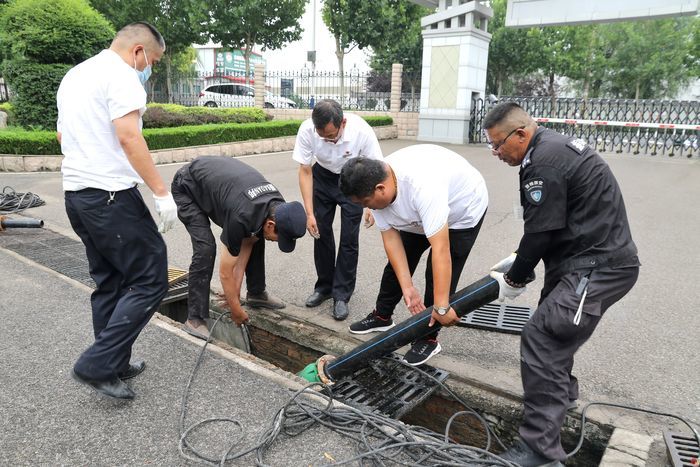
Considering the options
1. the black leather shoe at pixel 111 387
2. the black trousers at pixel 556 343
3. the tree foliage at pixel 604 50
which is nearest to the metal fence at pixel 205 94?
the tree foliage at pixel 604 50

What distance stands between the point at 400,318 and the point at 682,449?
1978 mm

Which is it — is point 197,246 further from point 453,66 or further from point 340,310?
point 453,66

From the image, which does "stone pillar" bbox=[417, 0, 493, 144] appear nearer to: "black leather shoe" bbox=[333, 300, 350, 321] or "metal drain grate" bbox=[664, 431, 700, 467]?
"black leather shoe" bbox=[333, 300, 350, 321]

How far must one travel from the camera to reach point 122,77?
2.45 m

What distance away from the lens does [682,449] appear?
7.77ft

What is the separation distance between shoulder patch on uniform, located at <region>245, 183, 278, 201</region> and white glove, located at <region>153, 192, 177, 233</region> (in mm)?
539

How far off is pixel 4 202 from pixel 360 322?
19.1 feet

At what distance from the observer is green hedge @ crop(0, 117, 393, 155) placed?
969 cm

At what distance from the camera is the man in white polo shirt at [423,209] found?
2688mm

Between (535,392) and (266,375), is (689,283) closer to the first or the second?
(535,392)

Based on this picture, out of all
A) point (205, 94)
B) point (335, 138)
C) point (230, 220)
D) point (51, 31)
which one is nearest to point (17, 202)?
point (51, 31)

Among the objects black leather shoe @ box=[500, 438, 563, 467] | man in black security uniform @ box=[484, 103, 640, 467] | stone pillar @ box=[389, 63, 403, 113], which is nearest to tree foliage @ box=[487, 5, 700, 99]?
stone pillar @ box=[389, 63, 403, 113]

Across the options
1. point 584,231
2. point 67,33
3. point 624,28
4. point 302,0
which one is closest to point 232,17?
point 302,0

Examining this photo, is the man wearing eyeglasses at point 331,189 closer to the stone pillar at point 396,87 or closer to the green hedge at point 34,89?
the green hedge at point 34,89
